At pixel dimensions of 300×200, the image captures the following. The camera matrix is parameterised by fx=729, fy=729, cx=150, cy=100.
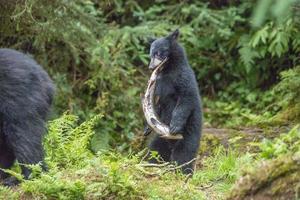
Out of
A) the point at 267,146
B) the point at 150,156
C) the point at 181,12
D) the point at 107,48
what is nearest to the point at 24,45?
the point at 107,48

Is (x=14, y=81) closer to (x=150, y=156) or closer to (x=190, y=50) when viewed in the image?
(x=150, y=156)

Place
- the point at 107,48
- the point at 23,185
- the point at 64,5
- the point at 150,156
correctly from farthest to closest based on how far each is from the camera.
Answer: the point at 107,48 < the point at 64,5 < the point at 150,156 < the point at 23,185

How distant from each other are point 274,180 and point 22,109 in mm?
2909

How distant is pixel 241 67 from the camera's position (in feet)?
42.4

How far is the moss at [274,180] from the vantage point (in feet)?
15.6

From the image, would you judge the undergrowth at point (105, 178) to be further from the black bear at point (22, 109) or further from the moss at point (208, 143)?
the moss at point (208, 143)

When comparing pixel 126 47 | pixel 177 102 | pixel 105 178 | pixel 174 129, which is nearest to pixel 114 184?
pixel 105 178

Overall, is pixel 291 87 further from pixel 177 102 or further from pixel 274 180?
pixel 274 180

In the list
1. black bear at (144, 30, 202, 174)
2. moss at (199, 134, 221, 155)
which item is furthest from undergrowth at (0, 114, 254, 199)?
moss at (199, 134, 221, 155)

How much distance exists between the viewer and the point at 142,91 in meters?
11.7

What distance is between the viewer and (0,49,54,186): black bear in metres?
6.84

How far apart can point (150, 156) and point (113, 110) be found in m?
3.97

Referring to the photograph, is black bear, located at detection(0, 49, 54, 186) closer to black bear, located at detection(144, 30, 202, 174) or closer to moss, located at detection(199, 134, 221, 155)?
black bear, located at detection(144, 30, 202, 174)

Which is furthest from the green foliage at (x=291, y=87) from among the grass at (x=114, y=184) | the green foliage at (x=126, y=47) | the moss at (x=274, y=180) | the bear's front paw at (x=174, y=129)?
the moss at (x=274, y=180)
